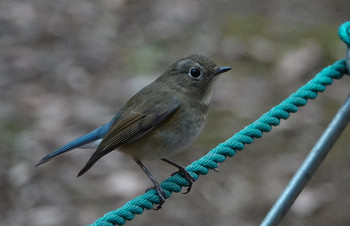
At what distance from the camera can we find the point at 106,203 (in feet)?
17.9

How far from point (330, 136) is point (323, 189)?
8.76ft

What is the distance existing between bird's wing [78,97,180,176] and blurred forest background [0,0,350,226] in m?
1.72

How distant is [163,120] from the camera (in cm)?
367

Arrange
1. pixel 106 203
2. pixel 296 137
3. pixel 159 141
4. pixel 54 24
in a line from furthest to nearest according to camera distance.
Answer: pixel 54 24
pixel 296 137
pixel 106 203
pixel 159 141

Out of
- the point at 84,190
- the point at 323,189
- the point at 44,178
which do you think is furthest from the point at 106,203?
the point at 323,189

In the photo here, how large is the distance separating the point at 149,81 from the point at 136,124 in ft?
10.6

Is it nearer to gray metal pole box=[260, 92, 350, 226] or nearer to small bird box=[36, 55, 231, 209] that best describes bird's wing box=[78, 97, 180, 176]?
small bird box=[36, 55, 231, 209]

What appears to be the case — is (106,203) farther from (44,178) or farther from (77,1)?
(77,1)

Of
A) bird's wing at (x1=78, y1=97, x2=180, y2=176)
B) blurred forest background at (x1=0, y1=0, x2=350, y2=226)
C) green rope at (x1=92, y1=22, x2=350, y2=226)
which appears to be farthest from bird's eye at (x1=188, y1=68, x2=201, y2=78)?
blurred forest background at (x1=0, y1=0, x2=350, y2=226)

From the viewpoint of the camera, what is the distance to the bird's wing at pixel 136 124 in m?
3.68

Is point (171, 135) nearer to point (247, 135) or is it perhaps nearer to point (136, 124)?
point (136, 124)

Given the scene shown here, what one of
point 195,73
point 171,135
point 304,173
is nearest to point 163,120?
point 171,135

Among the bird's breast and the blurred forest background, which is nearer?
the bird's breast

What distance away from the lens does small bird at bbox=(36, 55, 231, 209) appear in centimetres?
362
